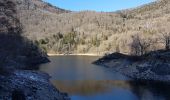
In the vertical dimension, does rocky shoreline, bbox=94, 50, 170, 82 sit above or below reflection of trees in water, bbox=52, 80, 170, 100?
above

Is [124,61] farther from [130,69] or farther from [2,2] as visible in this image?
[2,2]

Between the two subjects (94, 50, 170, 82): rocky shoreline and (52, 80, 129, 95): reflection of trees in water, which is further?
(94, 50, 170, 82): rocky shoreline

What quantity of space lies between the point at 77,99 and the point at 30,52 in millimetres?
81173

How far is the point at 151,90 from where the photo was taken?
63.6m

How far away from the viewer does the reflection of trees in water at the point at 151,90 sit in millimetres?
55906

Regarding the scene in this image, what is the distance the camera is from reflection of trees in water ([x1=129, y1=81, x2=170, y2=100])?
→ 55906 mm

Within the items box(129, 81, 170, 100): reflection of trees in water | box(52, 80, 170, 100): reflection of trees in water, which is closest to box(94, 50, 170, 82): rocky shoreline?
box(129, 81, 170, 100): reflection of trees in water

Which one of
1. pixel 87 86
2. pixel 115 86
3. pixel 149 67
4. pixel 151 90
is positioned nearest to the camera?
pixel 151 90

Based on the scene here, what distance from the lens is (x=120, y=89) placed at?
212 feet

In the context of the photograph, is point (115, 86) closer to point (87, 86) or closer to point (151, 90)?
point (87, 86)

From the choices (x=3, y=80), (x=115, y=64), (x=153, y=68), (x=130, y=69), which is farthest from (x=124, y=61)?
(x=3, y=80)

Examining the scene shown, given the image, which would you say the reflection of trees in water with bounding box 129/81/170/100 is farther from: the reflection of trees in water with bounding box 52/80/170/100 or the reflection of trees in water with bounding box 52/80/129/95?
the reflection of trees in water with bounding box 52/80/129/95

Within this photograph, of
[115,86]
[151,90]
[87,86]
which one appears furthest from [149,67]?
[151,90]

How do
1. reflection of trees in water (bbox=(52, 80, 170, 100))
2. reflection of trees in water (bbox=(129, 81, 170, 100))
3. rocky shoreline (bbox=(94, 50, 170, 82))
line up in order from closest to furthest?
1. reflection of trees in water (bbox=(129, 81, 170, 100))
2. reflection of trees in water (bbox=(52, 80, 170, 100))
3. rocky shoreline (bbox=(94, 50, 170, 82))
